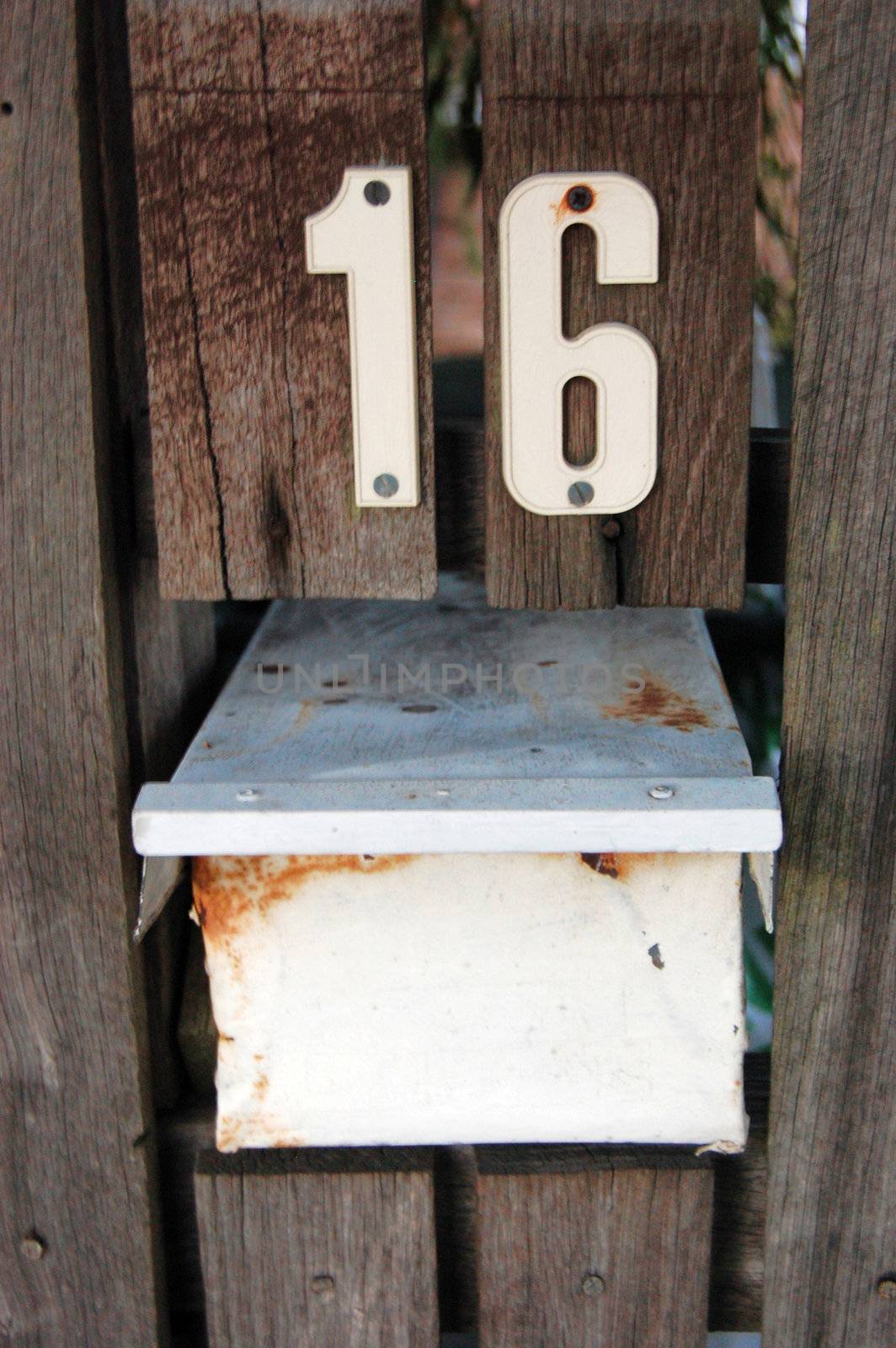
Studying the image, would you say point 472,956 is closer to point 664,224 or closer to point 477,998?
point 477,998

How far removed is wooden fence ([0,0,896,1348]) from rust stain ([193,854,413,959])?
0.32 feet

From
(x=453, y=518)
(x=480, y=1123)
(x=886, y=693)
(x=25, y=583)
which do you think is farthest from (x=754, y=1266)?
(x=25, y=583)

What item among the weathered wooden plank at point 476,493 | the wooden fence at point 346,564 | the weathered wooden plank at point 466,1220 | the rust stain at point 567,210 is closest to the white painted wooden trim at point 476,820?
the wooden fence at point 346,564

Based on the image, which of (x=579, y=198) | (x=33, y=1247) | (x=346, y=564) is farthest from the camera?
(x=33, y=1247)

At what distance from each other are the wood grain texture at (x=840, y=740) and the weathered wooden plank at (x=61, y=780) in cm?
67

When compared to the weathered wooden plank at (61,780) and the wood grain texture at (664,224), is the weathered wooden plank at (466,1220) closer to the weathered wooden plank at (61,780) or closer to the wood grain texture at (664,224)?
the weathered wooden plank at (61,780)

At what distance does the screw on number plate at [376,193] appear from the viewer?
1.09 metres

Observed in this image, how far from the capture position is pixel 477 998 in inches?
49.4

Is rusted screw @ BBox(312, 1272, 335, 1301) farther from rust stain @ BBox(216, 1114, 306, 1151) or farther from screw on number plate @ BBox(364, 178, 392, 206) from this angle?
screw on number plate @ BBox(364, 178, 392, 206)

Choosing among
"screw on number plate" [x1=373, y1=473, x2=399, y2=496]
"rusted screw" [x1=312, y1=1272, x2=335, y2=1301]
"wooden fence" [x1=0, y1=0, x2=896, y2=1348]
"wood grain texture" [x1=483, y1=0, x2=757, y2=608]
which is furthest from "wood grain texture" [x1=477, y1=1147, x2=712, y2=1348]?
"screw on number plate" [x1=373, y1=473, x2=399, y2=496]

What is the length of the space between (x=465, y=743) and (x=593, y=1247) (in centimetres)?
58

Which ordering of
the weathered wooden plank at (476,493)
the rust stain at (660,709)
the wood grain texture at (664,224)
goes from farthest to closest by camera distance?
the rust stain at (660,709), the weathered wooden plank at (476,493), the wood grain texture at (664,224)

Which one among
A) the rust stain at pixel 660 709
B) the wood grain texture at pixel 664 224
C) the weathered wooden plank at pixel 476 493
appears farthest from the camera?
the rust stain at pixel 660 709

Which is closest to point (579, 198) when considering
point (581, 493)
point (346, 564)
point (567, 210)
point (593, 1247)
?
point (567, 210)
